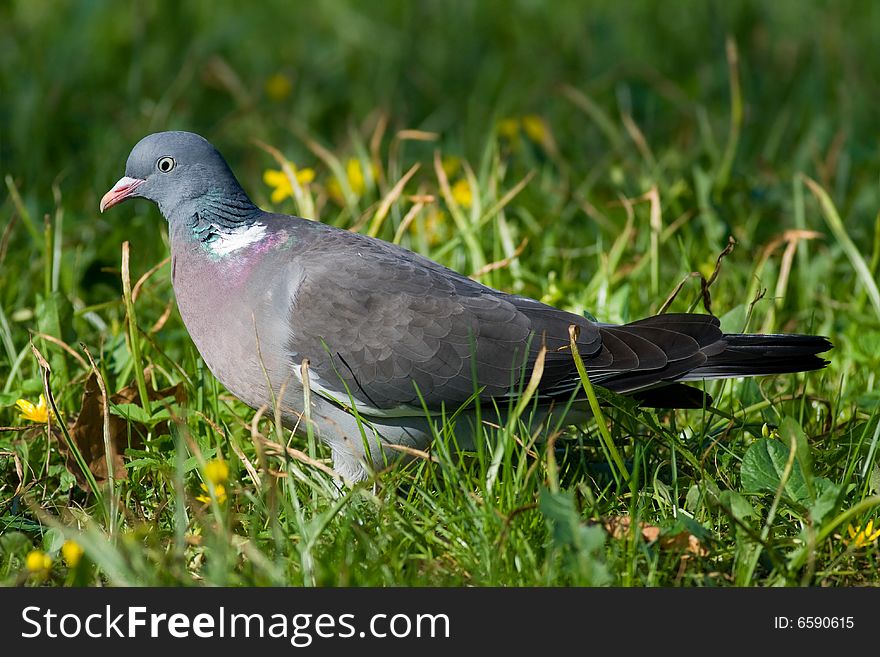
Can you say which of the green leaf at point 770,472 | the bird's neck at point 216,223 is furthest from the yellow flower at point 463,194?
the green leaf at point 770,472

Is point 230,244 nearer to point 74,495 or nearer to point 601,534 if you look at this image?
point 74,495

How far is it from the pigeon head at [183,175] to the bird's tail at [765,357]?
139 cm

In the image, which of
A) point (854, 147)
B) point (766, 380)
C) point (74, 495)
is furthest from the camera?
point (854, 147)

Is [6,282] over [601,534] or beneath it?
over

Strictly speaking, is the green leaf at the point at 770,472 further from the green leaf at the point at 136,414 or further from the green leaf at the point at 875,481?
the green leaf at the point at 136,414

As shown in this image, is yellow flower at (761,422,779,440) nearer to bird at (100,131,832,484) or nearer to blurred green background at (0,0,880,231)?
bird at (100,131,832,484)

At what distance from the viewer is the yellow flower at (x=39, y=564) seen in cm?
242

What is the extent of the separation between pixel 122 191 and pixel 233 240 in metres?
0.42

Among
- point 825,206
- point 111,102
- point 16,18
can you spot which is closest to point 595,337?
point 825,206

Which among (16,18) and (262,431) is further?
(16,18)

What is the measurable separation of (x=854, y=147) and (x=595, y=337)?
2740mm

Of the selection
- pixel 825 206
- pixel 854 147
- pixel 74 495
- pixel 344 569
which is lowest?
pixel 344 569

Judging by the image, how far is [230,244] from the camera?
3.21 metres

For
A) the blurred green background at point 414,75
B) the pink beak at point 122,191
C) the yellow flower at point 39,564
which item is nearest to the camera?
the yellow flower at point 39,564
